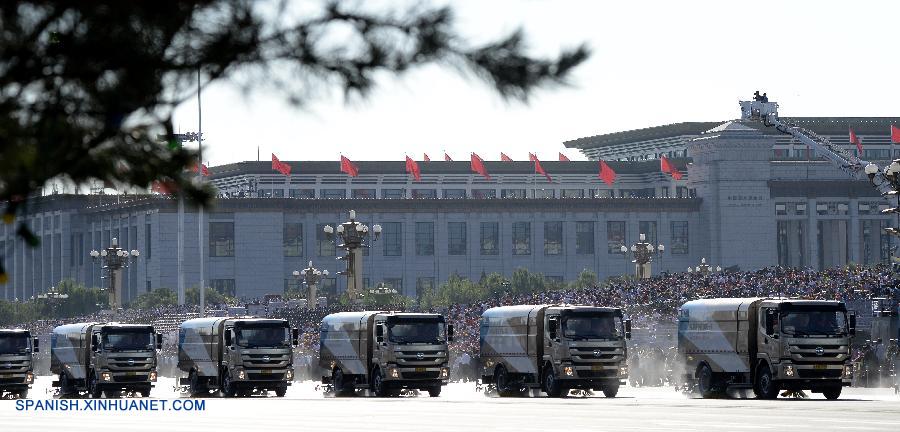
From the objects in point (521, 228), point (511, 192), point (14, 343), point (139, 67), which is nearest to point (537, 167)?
point (521, 228)

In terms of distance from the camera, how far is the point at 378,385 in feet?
162

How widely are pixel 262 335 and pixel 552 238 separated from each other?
10270cm

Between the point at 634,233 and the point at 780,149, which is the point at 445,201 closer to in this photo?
the point at 634,233

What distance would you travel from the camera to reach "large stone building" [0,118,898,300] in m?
→ 146

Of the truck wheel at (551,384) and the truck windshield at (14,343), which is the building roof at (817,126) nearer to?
the truck windshield at (14,343)

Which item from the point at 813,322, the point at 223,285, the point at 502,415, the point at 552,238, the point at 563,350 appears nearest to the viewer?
the point at 502,415

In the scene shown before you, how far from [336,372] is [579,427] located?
2315cm

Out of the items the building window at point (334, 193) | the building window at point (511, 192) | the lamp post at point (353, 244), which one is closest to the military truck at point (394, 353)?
the lamp post at point (353, 244)

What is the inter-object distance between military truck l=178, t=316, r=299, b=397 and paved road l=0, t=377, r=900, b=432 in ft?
17.2

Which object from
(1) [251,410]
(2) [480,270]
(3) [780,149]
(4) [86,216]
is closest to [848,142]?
(3) [780,149]

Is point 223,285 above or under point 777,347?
above

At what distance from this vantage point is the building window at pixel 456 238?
152375mm

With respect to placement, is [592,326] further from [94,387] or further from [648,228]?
[648,228]

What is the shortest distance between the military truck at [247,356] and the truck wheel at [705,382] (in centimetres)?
1270
